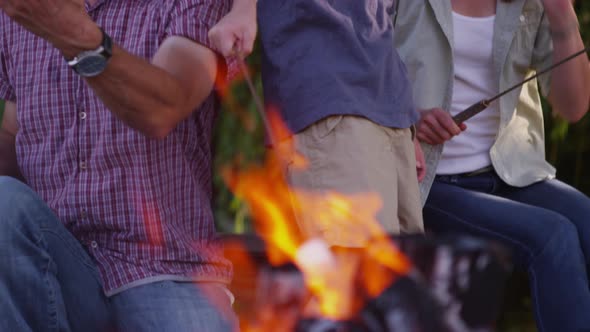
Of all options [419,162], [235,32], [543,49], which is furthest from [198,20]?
[543,49]

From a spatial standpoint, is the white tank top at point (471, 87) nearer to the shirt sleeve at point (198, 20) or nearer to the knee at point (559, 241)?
the knee at point (559, 241)

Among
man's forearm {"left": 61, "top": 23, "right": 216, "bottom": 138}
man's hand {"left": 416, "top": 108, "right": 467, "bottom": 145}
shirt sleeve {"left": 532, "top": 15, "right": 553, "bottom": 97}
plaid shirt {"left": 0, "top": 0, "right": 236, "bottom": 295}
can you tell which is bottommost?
man's hand {"left": 416, "top": 108, "right": 467, "bottom": 145}

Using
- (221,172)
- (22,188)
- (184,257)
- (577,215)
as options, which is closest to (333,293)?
(184,257)

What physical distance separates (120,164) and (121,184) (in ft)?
0.14

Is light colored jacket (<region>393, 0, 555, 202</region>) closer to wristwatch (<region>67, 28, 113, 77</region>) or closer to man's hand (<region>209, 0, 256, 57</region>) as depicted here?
man's hand (<region>209, 0, 256, 57</region>)

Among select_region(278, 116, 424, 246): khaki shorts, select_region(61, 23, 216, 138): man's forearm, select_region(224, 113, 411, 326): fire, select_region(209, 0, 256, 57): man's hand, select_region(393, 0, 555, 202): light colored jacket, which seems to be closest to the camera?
select_region(224, 113, 411, 326): fire

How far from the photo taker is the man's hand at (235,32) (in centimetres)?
198

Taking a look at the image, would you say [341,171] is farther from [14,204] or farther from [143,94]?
[14,204]

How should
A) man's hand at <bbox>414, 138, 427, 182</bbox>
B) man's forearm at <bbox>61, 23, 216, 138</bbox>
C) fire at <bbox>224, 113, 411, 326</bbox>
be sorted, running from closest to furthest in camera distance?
1. fire at <bbox>224, 113, 411, 326</bbox>
2. man's forearm at <bbox>61, 23, 216, 138</bbox>
3. man's hand at <bbox>414, 138, 427, 182</bbox>

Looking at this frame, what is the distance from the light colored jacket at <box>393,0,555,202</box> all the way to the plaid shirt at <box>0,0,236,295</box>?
67cm

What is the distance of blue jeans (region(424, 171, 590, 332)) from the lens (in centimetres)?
239

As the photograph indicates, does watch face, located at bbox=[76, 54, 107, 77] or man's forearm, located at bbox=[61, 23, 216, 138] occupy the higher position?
watch face, located at bbox=[76, 54, 107, 77]

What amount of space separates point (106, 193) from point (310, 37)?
0.57 meters

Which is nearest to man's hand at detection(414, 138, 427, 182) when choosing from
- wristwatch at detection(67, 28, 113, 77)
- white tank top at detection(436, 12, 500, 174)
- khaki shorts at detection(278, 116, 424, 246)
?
white tank top at detection(436, 12, 500, 174)
